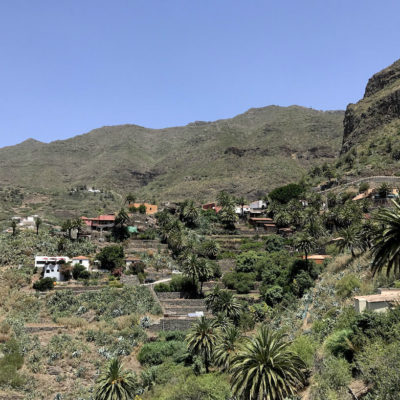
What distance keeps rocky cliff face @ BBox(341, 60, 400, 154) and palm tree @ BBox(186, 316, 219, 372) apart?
322 ft

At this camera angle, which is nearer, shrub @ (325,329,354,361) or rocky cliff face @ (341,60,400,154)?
shrub @ (325,329,354,361)

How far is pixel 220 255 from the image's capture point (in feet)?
235

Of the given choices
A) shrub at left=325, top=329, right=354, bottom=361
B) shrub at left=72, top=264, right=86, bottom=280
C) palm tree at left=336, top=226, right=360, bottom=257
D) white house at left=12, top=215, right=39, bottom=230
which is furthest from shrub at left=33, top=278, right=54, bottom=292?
shrub at left=325, top=329, right=354, bottom=361

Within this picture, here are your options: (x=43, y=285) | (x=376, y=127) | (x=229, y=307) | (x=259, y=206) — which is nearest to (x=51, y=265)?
(x=43, y=285)

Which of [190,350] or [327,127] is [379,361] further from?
[327,127]

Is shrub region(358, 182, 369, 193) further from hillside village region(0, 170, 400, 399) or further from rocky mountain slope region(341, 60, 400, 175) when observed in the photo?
rocky mountain slope region(341, 60, 400, 175)

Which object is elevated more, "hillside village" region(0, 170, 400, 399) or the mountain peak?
the mountain peak

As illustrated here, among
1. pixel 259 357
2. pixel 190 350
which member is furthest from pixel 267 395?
pixel 190 350

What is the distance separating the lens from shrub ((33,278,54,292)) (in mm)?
56094

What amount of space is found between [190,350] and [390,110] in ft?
353

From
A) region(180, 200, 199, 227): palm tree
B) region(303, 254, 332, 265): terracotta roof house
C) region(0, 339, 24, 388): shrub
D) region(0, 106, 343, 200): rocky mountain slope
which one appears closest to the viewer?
region(0, 339, 24, 388): shrub

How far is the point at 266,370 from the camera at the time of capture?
19.7 meters

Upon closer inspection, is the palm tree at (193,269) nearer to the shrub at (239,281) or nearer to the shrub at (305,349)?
the shrub at (239,281)

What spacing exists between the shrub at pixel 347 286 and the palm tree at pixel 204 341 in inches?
448
